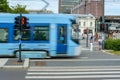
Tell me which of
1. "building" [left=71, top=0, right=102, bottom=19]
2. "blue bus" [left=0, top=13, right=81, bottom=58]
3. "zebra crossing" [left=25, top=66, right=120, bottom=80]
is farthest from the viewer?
"building" [left=71, top=0, right=102, bottom=19]

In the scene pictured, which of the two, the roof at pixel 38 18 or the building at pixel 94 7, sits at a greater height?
the building at pixel 94 7

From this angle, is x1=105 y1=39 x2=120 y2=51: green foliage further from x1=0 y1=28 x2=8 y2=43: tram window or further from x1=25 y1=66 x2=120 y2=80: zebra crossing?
x1=25 y1=66 x2=120 y2=80: zebra crossing

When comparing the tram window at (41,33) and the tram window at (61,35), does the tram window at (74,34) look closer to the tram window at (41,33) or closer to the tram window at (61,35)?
the tram window at (61,35)

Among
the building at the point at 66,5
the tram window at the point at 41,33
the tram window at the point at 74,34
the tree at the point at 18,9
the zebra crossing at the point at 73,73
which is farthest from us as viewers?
the building at the point at 66,5

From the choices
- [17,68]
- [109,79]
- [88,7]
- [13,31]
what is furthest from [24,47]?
[88,7]

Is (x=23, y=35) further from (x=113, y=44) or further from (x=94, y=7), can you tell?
(x=94, y=7)

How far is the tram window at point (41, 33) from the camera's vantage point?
28.2 m

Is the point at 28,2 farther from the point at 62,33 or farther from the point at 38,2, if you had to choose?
the point at 62,33

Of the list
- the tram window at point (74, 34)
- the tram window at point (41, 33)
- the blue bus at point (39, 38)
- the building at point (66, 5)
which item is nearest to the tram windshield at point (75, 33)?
the tram window at point (74, 34)

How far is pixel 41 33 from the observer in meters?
28.3

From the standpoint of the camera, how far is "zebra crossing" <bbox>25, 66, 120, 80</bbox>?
16969 mm

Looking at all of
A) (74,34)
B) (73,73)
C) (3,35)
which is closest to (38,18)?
(3,35)

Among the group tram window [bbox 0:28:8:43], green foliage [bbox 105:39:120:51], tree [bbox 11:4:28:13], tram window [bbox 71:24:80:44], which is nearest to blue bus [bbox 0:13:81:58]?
tram window [bbox 0:28:8:43]

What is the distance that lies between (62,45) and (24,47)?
2.66 m
